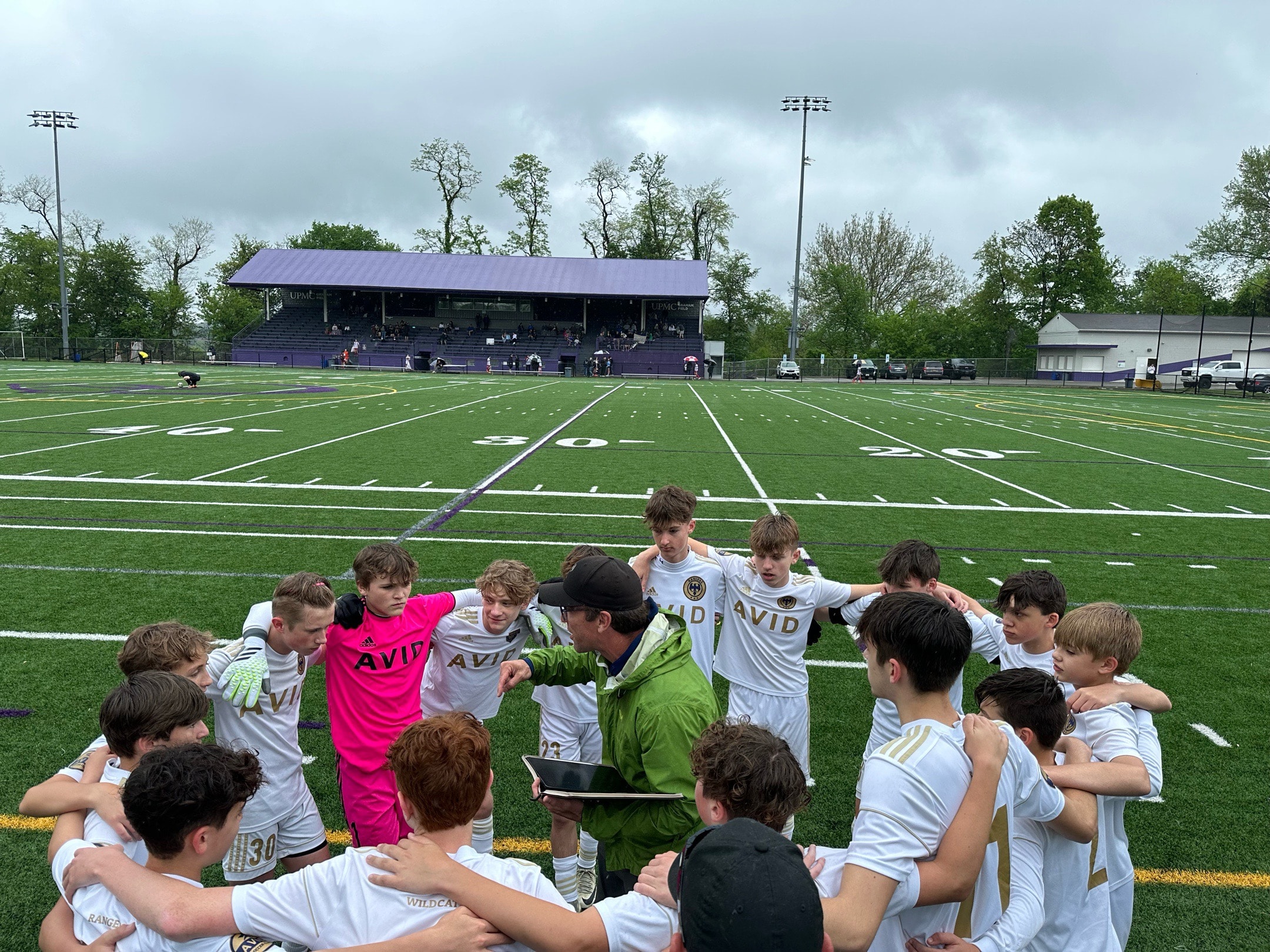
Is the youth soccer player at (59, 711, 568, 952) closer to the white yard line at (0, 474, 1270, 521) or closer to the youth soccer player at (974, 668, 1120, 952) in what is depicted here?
the youth soccer player at (974, 668, 1120, 952)

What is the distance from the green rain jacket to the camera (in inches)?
97.2

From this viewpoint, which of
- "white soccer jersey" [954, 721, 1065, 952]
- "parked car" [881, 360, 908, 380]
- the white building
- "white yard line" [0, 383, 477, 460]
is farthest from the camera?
the white building

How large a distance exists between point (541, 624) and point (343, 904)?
6.61ft

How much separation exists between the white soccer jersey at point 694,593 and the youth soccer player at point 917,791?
7.55ft

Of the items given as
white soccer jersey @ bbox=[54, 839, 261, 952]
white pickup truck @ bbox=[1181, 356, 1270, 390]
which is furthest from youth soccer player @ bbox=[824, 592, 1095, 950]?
white pickup truck @ bbox=[1181, 356, 1270, 390]

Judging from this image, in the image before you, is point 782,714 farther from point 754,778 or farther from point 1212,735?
point 1212,735

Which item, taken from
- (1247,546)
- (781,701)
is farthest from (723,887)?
(1247,546)

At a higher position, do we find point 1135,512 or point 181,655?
point 181,655

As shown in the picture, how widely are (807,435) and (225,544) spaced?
1546 centimetres

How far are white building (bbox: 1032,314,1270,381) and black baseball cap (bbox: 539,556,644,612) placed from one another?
7032 centimetres

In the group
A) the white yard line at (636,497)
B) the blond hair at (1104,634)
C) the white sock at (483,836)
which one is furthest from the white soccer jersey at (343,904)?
the white yard line at (636,497)

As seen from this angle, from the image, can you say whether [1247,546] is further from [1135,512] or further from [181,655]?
[181,655]

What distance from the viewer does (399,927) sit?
1919 millimetres

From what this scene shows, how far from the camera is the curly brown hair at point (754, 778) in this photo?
1.96 metres
